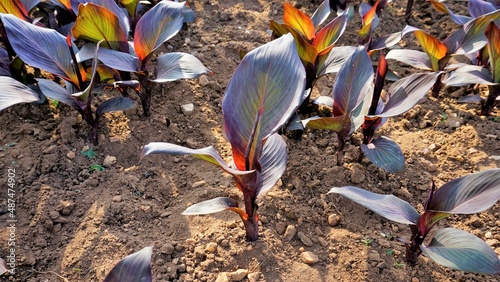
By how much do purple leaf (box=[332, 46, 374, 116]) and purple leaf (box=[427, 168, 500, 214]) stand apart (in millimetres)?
520

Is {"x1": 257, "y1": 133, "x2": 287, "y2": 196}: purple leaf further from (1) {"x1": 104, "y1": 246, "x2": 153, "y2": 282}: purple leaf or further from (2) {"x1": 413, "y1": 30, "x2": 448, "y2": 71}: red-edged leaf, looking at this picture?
(2) {"x1": 413, "y1": 30, "x2": 448, "y2": 71}: red-edged leaf

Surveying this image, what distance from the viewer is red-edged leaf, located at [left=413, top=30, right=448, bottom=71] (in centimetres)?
243

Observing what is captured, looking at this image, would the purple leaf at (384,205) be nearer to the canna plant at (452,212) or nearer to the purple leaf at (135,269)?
the canna plant at (452,212)

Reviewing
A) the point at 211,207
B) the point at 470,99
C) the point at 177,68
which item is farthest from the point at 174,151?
the point at 470,99

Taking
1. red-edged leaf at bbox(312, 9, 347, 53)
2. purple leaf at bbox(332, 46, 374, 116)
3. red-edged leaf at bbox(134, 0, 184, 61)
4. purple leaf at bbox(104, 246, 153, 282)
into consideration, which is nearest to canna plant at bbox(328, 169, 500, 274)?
purple leaf at bbox(332, 46, 374, 116)

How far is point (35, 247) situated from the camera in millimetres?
1808

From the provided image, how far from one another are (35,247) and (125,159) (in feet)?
1.90

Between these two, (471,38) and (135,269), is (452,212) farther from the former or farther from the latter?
(471,38)

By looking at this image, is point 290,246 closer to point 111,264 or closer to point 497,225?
point 111,264

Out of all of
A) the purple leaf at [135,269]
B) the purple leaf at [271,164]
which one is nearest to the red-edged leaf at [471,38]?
the purple leaf at [271,164]

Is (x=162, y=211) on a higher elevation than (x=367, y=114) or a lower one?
lower

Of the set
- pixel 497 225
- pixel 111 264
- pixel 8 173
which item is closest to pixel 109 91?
pixel 8 173

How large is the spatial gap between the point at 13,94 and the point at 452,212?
1.81m

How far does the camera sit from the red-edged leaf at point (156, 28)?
2.25 m
